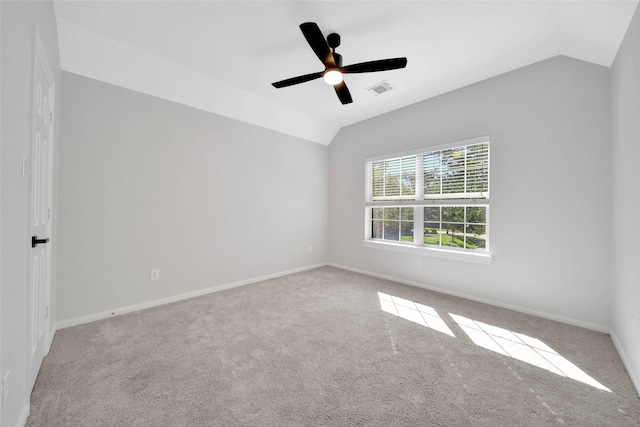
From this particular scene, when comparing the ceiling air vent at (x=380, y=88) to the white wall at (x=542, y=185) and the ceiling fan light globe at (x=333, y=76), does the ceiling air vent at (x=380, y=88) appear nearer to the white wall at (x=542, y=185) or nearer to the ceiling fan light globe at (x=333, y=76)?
the white wall at (x=542, y=185)

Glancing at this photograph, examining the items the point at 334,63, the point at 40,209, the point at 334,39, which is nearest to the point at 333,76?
the point at 334,63

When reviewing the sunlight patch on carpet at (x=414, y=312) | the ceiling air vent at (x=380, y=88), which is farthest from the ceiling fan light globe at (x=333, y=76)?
the sunlight patch on carpet at (x=414, y=312)

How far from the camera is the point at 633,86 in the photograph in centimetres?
175

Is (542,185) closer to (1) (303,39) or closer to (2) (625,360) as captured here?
(2) (625,360)

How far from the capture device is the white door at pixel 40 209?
1.53m

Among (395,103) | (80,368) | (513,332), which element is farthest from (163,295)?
(395,103)

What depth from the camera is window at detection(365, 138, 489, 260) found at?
3082 millimetres

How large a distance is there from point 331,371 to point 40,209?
2.42m

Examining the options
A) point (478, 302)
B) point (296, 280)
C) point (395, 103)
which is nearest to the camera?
point (478, 302)

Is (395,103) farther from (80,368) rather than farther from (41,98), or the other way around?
(80,368)

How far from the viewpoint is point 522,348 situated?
2021 millimetres

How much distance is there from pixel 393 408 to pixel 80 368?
2175mm

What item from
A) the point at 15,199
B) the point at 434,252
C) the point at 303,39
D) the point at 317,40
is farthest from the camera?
the point at 434,252

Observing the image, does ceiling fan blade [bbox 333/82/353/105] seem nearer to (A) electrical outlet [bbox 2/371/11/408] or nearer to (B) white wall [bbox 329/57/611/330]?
(B) white wall [bbox 329/57/611/330]
